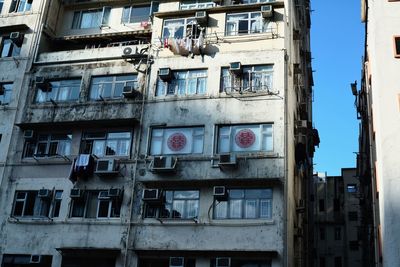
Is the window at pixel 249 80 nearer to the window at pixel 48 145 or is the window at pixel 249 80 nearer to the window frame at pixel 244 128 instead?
the window frame at pixel 244 128

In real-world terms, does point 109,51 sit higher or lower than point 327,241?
higher

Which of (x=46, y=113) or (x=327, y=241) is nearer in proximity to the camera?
(x=46, y=113)

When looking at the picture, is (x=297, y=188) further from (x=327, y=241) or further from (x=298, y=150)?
(x=327, y=241)

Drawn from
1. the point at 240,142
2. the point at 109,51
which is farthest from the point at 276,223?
the point at 109,51

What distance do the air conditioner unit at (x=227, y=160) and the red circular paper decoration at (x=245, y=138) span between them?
2.92 ft

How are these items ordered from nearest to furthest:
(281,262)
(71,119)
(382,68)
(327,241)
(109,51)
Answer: (281,262) < (382,68) < (71,119) < (109,51) < (327,241)

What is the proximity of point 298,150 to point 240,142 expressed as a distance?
13.9 feet

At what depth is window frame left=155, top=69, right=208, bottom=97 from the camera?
2080cm

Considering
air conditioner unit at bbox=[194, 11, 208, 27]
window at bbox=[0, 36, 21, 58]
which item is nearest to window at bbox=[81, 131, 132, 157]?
air conditioner unit at bbox=[194, 11, 208, 27]

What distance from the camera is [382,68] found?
18.9m

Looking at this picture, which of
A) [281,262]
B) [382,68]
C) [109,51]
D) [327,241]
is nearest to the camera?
[281,262]

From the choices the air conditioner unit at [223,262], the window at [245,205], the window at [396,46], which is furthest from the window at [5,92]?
the window at [396,46]

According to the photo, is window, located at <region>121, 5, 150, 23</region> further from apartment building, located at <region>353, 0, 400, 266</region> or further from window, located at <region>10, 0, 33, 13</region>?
apartment building, located at <region>353, 0, 400, 266</region>

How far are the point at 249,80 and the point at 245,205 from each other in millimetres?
4852
